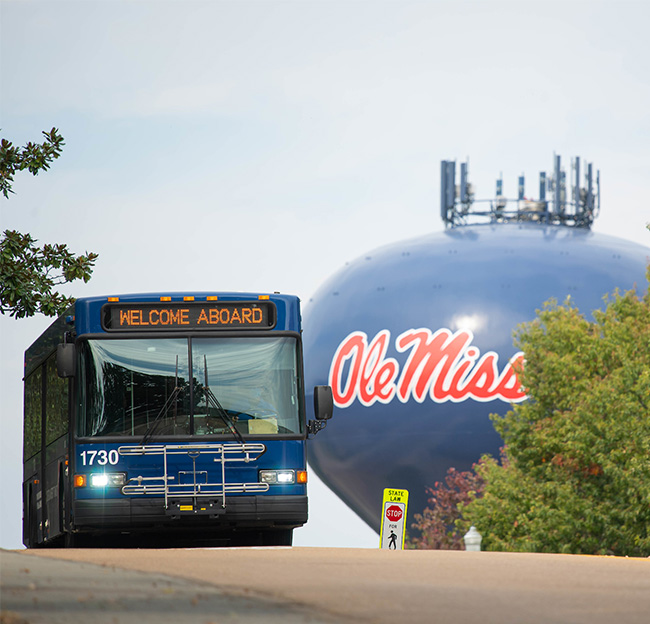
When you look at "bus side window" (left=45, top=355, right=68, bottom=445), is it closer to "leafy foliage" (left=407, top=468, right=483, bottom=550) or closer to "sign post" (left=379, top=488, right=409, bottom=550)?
"sign post" (left=379, top=488, right=409, bottom=550)

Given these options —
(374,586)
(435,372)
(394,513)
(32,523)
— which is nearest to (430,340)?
(435,372)

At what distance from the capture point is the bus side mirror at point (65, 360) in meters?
17.7

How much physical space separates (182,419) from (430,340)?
2578 centimetres

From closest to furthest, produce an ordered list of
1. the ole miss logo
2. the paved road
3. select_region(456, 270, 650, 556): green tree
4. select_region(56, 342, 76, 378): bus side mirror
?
the paved road, select_region(56, 342, 76, 378): bus side mirror, select_region(456, 270, 650, 556): green tree, the ole miss logo

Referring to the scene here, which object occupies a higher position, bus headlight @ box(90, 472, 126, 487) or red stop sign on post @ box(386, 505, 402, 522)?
bus headlight @ box(90, 472, 126, 487)

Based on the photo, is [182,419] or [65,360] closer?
[65,360]

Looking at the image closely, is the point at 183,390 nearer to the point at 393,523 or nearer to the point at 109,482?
the point at 109,482

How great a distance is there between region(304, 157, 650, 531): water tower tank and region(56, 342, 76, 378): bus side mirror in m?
26.3

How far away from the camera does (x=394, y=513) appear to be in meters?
28.0

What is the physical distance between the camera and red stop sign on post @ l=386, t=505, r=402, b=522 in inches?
1103

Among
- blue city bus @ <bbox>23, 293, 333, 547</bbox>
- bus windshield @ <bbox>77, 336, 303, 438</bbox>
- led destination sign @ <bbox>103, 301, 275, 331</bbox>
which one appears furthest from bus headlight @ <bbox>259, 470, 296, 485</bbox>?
led destination sign @ <bbox>103, 301, 275, 331</bbox>

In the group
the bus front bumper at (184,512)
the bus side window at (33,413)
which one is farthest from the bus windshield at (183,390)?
the bus side window at (33,413)

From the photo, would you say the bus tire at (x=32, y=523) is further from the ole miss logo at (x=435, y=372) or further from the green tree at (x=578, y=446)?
the ole miss logo at (x=435, y=372)

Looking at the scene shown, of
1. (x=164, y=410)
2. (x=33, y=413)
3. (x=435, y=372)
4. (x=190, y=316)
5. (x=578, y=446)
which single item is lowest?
(x=578, y=446)
